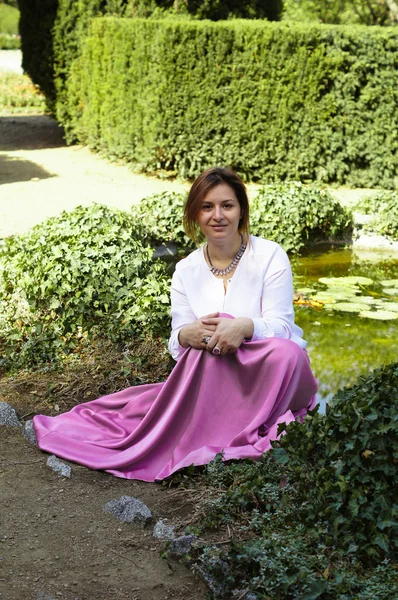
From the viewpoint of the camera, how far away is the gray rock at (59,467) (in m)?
3.73

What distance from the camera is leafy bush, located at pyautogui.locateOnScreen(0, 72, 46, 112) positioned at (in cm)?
2172

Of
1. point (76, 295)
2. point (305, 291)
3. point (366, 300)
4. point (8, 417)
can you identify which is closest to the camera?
point (8, 417)

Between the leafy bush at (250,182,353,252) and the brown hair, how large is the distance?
3549mm

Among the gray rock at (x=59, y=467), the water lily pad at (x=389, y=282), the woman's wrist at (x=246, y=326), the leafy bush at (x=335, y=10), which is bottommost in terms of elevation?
the water lily pad at (x=389, y=282)

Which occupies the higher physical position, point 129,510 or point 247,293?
point 247,293

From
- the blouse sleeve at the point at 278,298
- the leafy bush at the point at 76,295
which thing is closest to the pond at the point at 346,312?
the blouse sleeve at the point at 278,298

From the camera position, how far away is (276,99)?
36.4 ft

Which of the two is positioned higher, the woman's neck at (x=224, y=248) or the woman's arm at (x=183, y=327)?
the woman's neck at (x=224, y=248)

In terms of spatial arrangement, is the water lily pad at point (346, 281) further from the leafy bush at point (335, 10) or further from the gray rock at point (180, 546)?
the leafy bush at point (335, 10)

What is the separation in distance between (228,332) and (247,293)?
359mm

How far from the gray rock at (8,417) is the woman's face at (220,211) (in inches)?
55.0

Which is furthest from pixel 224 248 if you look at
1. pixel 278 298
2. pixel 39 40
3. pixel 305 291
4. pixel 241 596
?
pixel 39 40

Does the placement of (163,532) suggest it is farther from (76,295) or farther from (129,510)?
(76,295)

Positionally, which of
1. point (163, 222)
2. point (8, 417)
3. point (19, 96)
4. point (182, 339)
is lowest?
point (19, 96)
